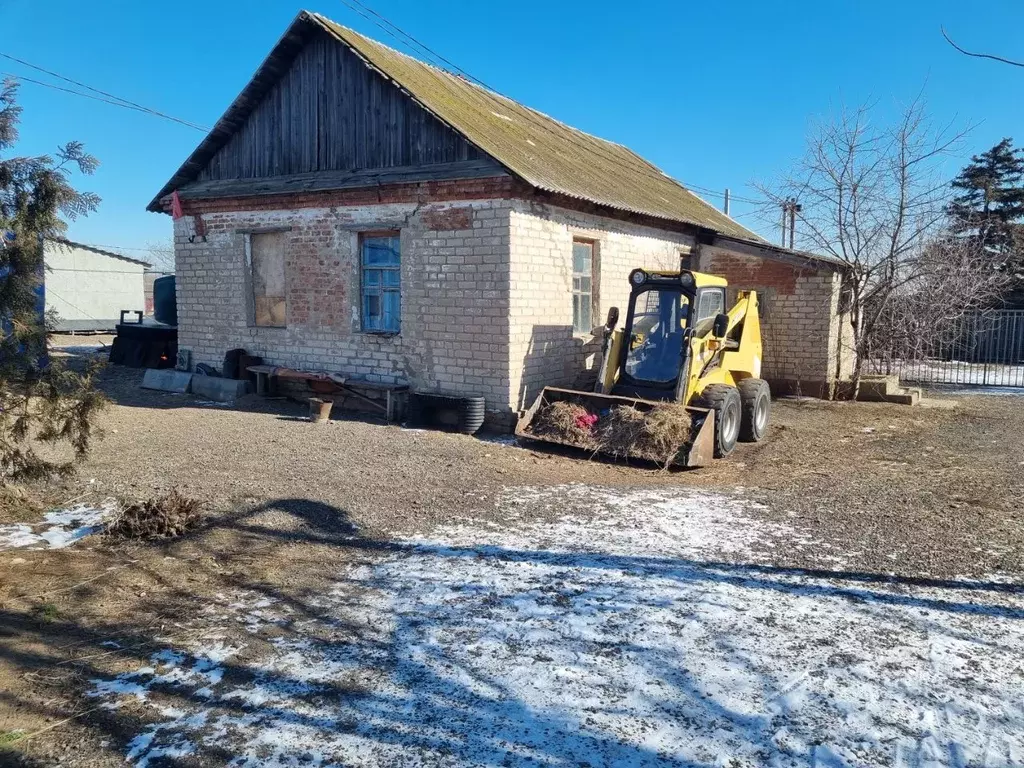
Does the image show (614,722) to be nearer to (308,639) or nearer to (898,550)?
(308,639)

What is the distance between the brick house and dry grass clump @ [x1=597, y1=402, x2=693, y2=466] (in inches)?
74.7

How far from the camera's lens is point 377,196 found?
11078 mm

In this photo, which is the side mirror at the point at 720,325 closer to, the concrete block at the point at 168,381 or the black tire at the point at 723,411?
the black tire at the point at 723,411

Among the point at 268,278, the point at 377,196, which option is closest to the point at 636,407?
the point at 377,196

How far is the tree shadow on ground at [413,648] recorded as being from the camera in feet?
10.9

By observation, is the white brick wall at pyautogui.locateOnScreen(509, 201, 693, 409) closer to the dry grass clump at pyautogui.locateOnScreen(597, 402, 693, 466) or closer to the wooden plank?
the wooden plank

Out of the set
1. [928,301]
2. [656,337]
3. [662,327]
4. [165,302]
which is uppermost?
[928,301]

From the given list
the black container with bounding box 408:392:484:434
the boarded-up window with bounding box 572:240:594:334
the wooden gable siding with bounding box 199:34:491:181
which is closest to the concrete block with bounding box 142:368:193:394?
the wooden gable siding with bounding box 199:34:491:181

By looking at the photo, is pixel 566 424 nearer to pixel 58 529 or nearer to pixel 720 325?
pixel 720 325

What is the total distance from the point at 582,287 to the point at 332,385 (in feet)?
14.0

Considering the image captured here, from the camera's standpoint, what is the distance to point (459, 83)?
14.5 meters

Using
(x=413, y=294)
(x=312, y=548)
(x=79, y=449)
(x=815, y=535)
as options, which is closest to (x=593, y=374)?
(x=413, y=294)

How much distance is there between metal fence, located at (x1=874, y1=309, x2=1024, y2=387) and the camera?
1805cm

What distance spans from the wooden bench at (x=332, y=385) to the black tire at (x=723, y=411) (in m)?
4.35
